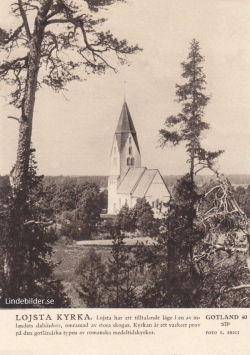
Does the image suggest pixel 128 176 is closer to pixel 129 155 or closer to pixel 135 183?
pixel 135 183

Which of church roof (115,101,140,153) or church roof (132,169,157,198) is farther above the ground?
church roof (115,101,140,153)

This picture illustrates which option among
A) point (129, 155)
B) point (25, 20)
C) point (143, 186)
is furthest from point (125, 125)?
point (143, 186)

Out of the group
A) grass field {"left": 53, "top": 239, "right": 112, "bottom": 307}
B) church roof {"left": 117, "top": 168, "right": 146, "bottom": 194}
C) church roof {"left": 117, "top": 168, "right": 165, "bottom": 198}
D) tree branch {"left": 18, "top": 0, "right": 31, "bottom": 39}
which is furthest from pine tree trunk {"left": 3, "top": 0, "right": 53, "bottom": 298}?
church roof {"left": 117, "top": 168, "right": 146, "bottom": 194}

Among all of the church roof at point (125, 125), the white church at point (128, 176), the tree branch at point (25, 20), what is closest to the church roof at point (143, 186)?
the white church at point (128, 176)

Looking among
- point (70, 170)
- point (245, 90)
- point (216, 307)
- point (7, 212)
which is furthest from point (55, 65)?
point (216, 307)

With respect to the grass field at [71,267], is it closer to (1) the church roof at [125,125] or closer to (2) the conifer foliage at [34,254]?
(2) the conifer foliage at [34,254]

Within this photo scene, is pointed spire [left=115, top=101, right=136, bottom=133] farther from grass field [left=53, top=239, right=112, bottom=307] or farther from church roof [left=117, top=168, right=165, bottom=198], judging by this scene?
church roof [left=117, top=168, right=165, bottom=198]

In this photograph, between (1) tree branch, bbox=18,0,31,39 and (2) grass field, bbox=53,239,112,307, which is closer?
(1) tree branch, bbox=18,0,31,39
